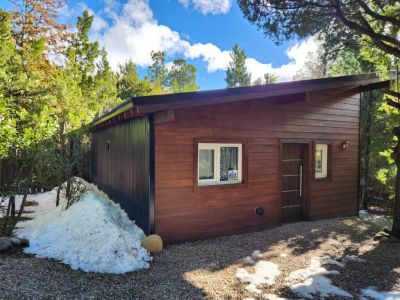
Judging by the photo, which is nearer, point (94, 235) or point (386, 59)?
point (94, 235)

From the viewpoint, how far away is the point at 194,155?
18.1 ft

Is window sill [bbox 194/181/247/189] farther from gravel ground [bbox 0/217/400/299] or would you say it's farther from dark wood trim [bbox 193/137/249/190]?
gravel ground [bbox 0/217/400/299]

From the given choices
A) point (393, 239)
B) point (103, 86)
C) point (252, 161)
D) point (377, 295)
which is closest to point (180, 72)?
point (103, 86)

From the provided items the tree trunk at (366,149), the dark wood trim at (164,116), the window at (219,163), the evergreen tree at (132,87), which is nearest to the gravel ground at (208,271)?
the window at (219,163)

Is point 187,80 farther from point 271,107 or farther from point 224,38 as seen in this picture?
point 271,107

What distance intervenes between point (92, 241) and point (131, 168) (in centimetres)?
186

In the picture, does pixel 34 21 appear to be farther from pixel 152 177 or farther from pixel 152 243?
pixel 152 243

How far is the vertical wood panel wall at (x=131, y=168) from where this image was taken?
5.35 m

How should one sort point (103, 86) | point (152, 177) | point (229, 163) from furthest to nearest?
point (103, 86) < point (229, 163) < point (152, 177)

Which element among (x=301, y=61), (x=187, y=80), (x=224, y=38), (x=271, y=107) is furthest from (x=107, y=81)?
(x=187, y=80)

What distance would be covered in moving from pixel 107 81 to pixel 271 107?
50.4 ft

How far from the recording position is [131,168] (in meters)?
6.30

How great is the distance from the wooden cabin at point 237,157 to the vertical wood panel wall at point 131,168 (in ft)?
0.07

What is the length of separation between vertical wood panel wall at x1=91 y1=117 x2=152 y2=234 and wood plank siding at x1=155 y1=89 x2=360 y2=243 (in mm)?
239
